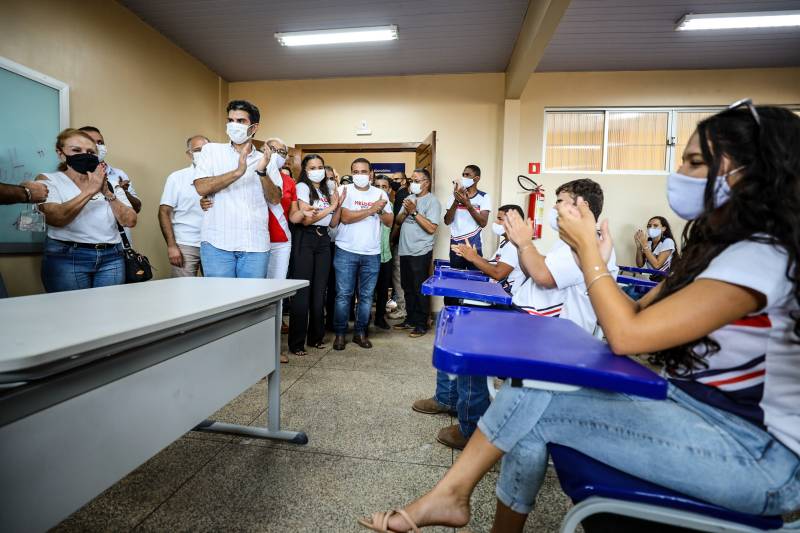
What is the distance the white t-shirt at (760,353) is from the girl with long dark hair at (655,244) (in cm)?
404

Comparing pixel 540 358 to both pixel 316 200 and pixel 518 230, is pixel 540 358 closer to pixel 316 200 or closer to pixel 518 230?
pixel 518 230

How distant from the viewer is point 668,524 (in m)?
0.69

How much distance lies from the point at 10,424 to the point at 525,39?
4.17 meters

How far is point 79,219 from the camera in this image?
201 centimetres

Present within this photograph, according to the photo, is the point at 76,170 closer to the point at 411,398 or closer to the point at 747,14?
the point at 411,398

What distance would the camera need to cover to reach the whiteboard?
8.48 ft

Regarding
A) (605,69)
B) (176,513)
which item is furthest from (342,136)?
(176,513)

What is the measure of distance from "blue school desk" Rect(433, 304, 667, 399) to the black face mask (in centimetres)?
203

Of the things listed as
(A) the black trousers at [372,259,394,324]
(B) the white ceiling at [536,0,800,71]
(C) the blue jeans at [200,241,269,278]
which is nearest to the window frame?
(B) the white ceiling at [536,0,800,71]

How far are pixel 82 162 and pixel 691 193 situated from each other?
95.7 inches

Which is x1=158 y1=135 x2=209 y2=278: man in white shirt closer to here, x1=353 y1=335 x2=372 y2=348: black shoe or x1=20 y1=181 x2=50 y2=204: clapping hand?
x1=20 y1=181 x2=50 y2=204: clapping hand

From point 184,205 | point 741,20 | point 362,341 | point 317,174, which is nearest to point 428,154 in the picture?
point 317,174

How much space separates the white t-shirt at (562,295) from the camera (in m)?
1.45

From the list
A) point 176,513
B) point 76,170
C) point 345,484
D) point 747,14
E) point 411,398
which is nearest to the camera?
point 176,513
